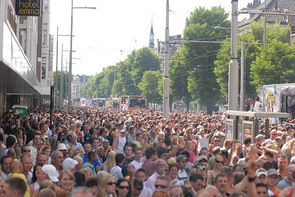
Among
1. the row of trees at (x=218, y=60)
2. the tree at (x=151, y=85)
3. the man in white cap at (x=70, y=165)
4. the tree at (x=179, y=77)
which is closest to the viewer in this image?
the man in white cap at (x=70, y=165)

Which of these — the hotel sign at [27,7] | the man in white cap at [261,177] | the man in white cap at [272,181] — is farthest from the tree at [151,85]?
the man in white cap at [272,181]

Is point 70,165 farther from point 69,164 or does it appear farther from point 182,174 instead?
point 182,174

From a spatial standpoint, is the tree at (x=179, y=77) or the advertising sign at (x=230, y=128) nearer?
the advertising sign at (x=230, y=128)

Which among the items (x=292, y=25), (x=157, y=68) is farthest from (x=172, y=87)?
(x=157, y=68)

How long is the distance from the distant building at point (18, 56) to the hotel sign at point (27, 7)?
0.21 m

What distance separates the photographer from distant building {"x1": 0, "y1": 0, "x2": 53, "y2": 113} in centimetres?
1056

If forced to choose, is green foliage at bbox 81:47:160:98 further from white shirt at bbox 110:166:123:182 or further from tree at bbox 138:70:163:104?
white shirt at bbox 110:166:123:182

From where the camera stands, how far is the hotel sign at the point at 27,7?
21219 mm

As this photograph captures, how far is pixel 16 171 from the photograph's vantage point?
869 centimetres

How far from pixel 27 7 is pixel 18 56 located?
8313 mm

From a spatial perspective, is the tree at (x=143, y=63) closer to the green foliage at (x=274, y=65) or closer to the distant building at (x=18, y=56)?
the distant building at (x=18, y=56)

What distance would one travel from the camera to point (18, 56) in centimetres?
1412

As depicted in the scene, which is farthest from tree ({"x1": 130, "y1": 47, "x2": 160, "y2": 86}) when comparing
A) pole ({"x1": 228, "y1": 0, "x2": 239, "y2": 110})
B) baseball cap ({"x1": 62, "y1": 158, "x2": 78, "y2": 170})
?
baseball cap ({"x1": 62, "y1": 158, "x2": 78, "y2": 170})

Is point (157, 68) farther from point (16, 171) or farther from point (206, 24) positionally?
point (16, 171)
